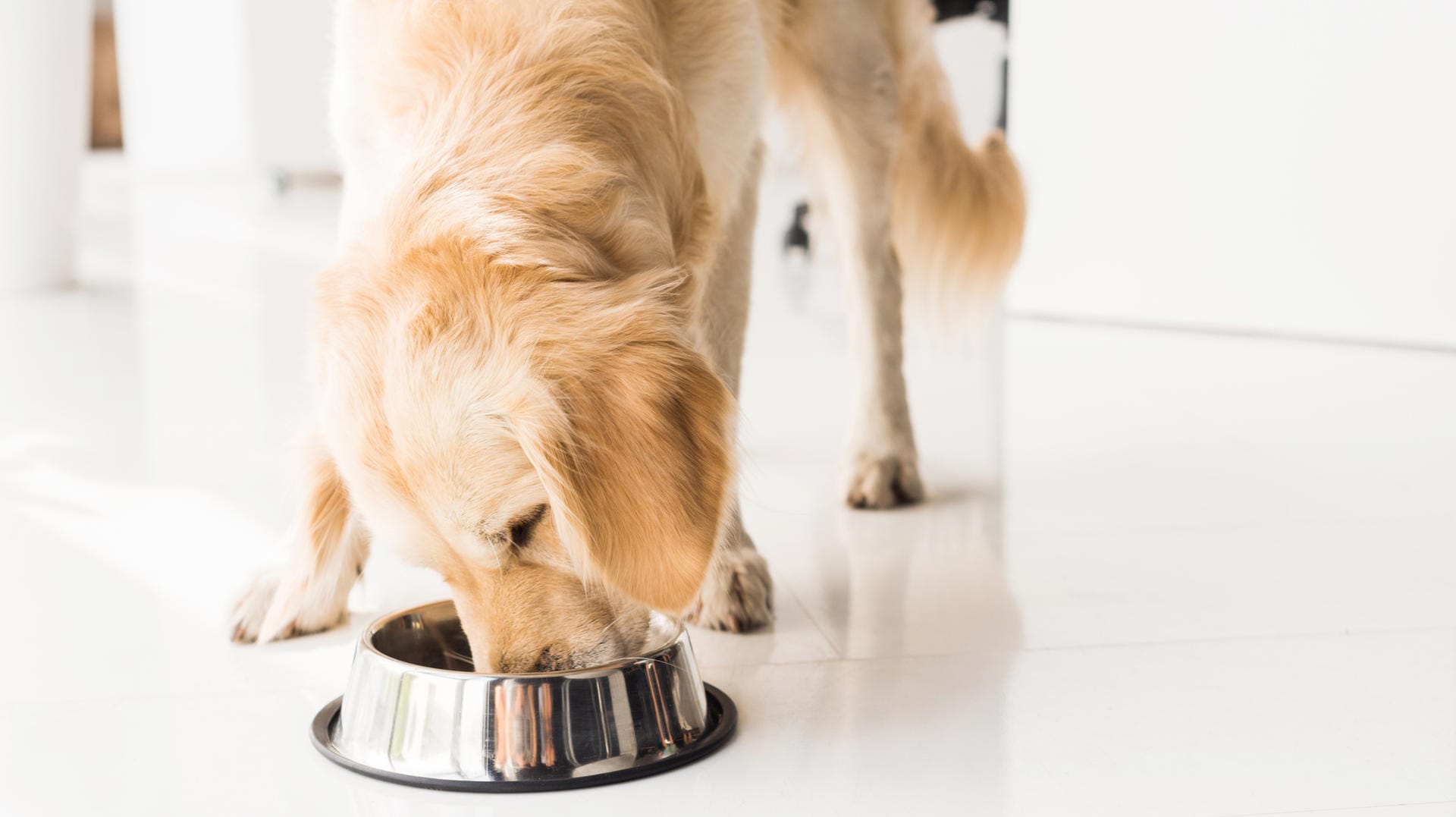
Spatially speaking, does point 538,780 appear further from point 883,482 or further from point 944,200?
point 944,200

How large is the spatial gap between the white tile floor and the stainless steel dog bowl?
24 mm

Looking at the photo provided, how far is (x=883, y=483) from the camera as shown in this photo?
252 cm

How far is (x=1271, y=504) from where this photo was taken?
2.46m

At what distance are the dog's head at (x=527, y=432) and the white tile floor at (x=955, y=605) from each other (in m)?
0.23

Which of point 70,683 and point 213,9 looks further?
point 213,9

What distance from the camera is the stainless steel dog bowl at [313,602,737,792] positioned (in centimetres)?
137

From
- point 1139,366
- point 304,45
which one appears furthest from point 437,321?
point 304,45

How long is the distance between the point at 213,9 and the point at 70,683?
8.30 meters

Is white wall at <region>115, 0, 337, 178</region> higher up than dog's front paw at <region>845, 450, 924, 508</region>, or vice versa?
white wall at <region>115, 0, 337, 178</region>

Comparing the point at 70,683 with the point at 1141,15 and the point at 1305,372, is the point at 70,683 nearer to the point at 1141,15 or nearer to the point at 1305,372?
the point at 1305,372

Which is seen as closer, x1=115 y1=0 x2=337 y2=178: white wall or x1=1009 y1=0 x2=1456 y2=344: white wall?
x1=1009 y1=0 x2=1456 y2=344: white wall

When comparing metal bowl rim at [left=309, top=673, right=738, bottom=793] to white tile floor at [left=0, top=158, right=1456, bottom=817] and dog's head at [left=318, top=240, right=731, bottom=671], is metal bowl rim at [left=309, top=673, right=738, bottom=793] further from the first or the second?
dog's head at [left=318, top=240, right=731, bottom=671]

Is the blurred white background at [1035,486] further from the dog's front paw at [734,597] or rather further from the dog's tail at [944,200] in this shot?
the dog's tail at [944,200]

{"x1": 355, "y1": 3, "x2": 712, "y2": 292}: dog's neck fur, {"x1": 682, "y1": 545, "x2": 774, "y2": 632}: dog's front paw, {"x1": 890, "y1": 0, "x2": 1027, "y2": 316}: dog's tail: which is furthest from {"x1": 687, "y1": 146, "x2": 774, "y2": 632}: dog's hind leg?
{"x1": 890, "y1": 0, "x2": 1027, "y2": 316}: dog's tail
